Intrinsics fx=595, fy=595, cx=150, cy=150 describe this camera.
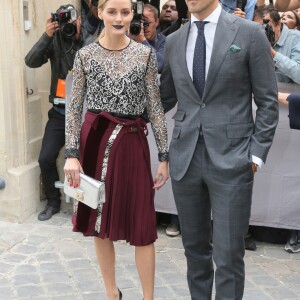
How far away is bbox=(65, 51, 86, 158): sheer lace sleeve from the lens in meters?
3.40

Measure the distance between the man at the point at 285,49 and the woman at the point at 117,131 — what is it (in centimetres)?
158

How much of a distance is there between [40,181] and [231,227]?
2974 mm

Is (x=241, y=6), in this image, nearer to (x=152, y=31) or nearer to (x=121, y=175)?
(x=152, y=31)

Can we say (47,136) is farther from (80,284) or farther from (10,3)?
(80,284)

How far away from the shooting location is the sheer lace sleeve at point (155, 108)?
339 centimetres

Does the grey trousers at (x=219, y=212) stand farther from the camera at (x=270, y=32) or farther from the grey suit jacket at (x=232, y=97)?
the camera at (x=270, y=32)

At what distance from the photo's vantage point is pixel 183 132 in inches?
125

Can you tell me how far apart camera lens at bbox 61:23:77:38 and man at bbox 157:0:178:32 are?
1.42 meters

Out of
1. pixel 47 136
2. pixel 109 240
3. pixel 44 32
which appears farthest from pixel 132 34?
pixel 109 240

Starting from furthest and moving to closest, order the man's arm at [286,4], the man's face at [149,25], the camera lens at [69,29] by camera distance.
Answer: the man's arm at [286,4] < the man's face at [149,25] < the camera lens at [69,29]

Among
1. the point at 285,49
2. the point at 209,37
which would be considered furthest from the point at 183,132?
the point at 285,49

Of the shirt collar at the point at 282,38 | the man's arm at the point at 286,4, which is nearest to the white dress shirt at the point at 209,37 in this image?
the shirt collar at the point at 282,38

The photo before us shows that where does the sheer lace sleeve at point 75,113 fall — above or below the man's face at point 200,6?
below

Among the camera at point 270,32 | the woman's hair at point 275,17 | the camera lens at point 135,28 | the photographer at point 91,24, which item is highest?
the woman's hair at point 275,17
